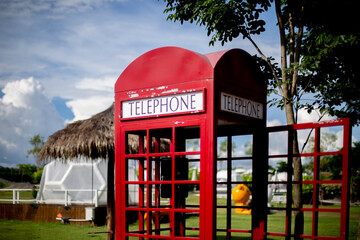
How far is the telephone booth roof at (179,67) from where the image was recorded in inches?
162

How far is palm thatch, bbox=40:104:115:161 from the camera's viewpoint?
32.8 ft

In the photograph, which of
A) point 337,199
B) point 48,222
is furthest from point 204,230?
point 337,199

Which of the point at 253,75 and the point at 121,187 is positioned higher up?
the point at 253,75

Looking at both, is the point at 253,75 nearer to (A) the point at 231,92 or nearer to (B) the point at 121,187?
(A) the point at 231,92

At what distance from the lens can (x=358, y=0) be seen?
279cm

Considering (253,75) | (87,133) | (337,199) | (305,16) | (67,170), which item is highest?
(305,16)

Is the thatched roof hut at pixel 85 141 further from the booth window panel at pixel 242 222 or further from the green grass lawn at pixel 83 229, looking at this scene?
the booth window panel at pixel 242 222

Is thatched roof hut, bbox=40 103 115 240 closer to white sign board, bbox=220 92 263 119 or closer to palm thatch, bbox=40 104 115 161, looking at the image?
palm thatch, bbox=40 104 115 161

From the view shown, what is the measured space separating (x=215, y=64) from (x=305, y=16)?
8.48 ft

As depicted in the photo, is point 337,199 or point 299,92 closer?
point 299,92

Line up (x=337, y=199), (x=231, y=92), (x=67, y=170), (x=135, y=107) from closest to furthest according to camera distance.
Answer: (x=231, y=92)
(x=135, y=107)
(x=67, y=170)
(x=337, y=199)

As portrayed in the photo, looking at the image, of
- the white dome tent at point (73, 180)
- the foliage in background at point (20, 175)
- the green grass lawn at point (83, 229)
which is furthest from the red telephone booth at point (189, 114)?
the foliage in background at point (20, 175)

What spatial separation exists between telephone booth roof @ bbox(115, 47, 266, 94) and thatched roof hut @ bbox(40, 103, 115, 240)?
516 centimetres

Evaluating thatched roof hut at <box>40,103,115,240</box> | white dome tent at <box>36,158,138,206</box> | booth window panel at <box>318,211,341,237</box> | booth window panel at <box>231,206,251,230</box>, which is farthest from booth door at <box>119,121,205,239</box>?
white dome tent at <box>36,158,138,206</box>
